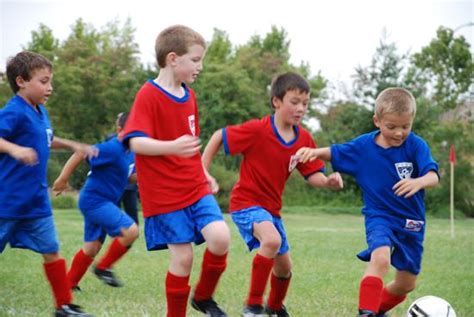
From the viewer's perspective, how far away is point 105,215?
7.41 meters

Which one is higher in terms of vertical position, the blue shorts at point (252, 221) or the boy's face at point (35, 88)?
the boy's face at point (35, 88)

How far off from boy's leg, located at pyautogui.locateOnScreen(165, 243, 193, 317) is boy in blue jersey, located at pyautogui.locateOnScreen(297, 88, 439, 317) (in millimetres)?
1048

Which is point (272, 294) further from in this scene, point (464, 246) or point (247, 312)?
point (464, 246)

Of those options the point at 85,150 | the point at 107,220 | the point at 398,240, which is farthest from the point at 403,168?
the point at 107,220

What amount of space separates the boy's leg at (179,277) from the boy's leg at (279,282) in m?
1.31

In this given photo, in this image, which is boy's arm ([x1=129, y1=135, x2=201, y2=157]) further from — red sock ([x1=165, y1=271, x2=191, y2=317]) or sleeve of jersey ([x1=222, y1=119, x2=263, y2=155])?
sleeve of jersey ([x1=222, y1=119, x2=263, y2=155])

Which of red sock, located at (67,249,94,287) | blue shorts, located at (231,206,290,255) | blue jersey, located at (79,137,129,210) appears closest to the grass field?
red sock, located at (67,249,94,287)

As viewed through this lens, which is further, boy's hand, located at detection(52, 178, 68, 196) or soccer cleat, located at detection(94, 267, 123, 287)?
soccer cleat, located at detection(94, 267, 123, 287)

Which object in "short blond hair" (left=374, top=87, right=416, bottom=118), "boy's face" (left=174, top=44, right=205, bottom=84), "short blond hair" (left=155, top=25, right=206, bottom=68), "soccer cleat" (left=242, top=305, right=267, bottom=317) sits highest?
"short blond hair" (left=155, top=25, right=206, bottom=68)

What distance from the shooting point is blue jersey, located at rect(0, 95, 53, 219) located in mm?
5344

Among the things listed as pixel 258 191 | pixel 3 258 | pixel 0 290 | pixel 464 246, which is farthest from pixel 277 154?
pixel 464 246

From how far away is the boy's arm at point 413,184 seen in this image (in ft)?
16.3

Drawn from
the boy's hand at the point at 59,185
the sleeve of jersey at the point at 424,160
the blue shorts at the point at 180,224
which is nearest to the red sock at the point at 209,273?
the blue shorts at the point at 180,224

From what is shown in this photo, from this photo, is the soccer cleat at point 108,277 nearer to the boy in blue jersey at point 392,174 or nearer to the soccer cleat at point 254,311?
the soccer cleat at point 254,311
